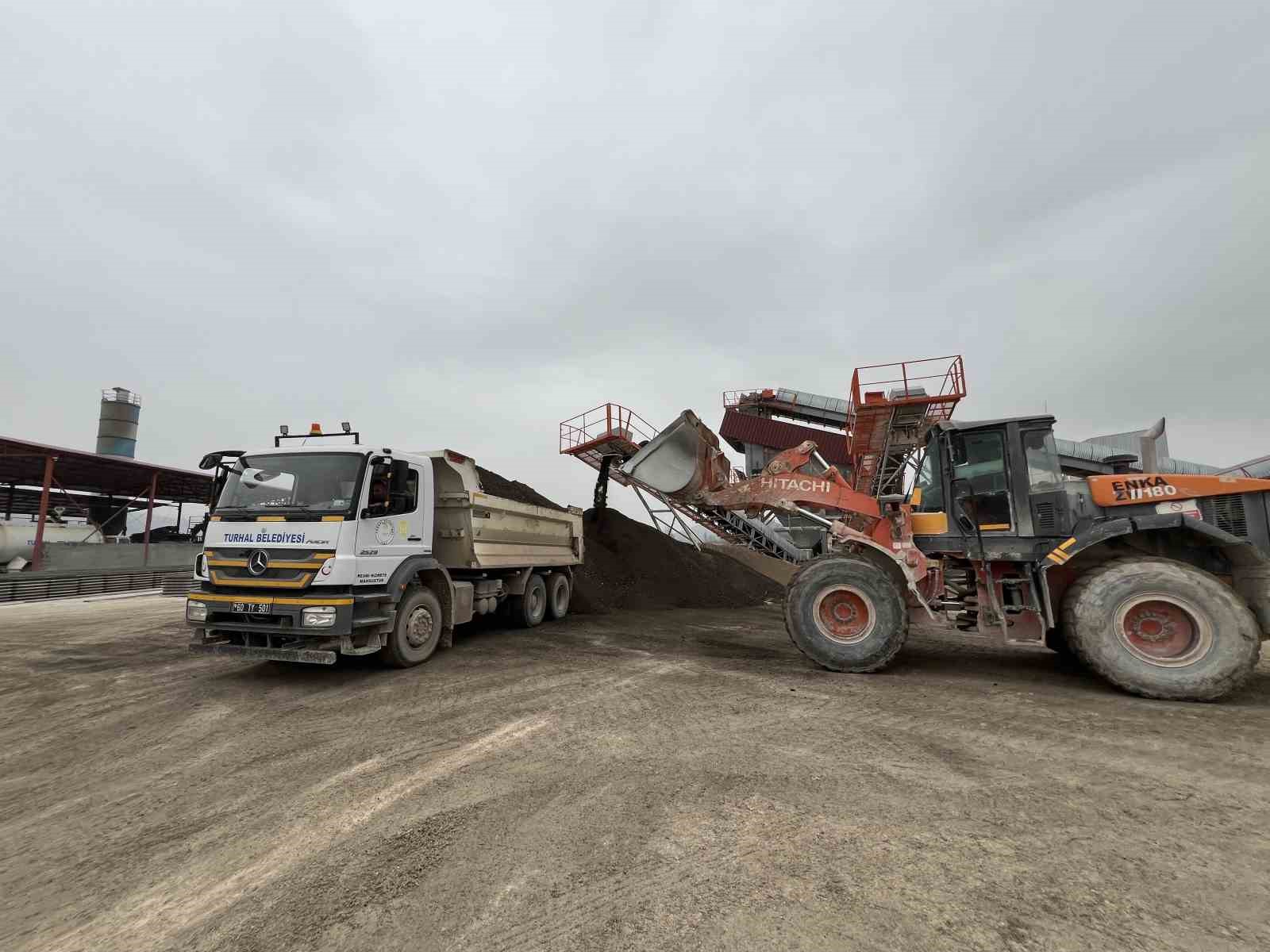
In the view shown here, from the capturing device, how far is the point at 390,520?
6219mm

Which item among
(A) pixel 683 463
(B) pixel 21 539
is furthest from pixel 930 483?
(B) pixel 21 539

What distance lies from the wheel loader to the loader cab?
1cm

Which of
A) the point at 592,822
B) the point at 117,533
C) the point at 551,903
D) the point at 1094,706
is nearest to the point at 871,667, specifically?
the point at 1094,706

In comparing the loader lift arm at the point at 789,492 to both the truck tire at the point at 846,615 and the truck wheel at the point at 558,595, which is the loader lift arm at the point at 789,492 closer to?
the truck tire at the point at 846,615

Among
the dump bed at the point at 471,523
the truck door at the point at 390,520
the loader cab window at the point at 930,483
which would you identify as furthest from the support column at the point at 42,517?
the loader cab window at the point at 930,483

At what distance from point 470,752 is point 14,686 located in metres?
5.80

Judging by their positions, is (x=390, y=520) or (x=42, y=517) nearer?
(x=390, y=520)

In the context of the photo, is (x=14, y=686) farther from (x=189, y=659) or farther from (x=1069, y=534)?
(x=1069, y=534)

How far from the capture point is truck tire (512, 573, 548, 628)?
9305 mm

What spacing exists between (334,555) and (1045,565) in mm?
7478

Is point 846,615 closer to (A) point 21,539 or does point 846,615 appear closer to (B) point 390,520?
(B) point 390,520

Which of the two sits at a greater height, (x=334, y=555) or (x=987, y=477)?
(x=987, y=477)

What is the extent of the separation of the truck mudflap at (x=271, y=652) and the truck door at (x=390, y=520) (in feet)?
2.58

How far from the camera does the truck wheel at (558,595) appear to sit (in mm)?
10312
